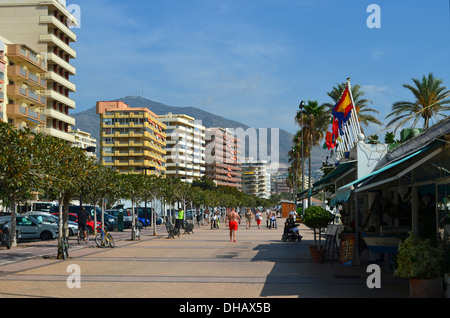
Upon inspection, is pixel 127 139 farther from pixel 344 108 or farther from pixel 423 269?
pixel 423 269

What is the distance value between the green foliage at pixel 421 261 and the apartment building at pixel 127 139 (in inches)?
4186

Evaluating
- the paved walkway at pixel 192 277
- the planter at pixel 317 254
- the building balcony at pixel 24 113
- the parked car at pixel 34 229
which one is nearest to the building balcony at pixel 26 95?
the building balcony at pixel 24 113

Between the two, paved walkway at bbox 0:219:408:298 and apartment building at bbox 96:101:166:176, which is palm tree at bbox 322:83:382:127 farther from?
apartment building at bbox 96:101:166:176

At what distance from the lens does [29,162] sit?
16.0 metres

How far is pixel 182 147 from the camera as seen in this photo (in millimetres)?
155500

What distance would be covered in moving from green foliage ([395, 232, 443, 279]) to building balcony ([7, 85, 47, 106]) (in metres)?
58.3

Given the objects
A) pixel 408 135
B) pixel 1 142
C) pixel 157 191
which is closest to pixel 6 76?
pixel 157 191

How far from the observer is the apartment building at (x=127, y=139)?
385 feet

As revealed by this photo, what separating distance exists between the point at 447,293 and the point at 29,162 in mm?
11421

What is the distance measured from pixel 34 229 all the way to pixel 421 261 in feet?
81.3

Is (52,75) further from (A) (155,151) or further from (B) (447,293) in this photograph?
(B) (447,293)

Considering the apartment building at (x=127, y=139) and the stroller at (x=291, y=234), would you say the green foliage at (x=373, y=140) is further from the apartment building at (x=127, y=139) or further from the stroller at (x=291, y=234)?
the apartment building at (x=127, y=139)
